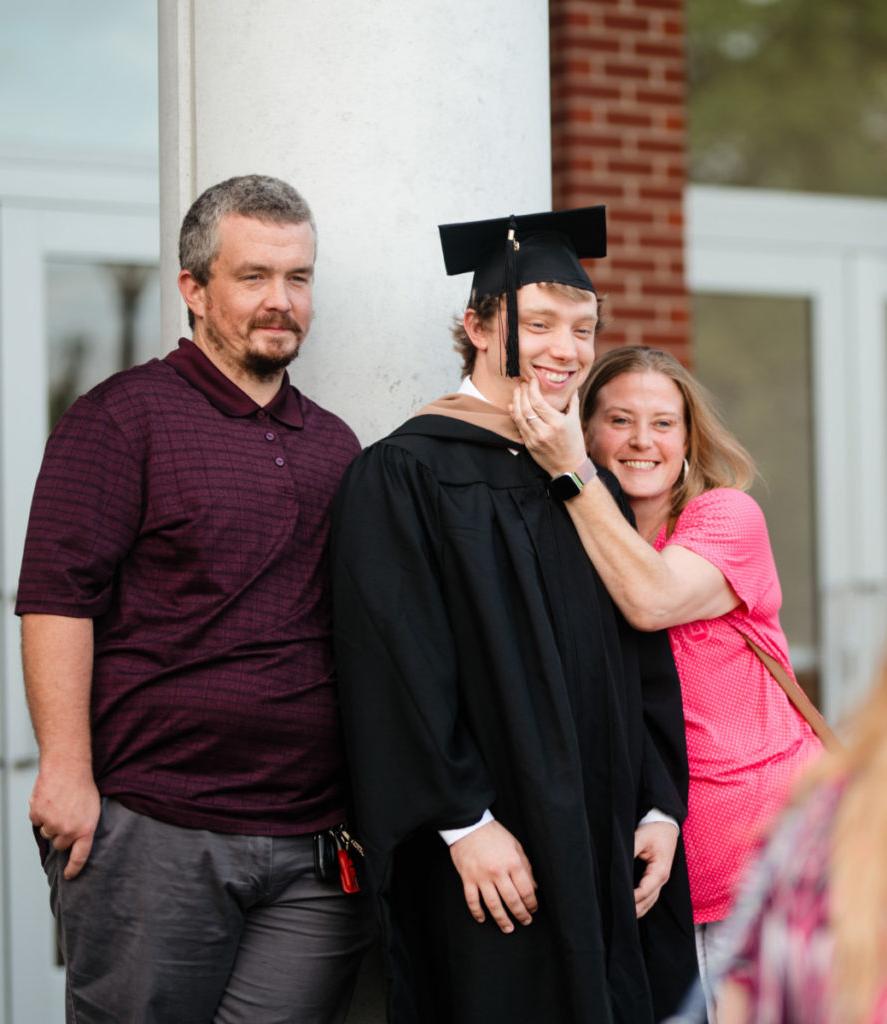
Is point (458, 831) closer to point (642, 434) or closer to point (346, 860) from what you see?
point (346, 860)

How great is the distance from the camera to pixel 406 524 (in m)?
2.70

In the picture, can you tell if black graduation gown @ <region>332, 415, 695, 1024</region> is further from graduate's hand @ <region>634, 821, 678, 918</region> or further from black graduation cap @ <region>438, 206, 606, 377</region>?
black graduation cap @ <region>438, 206, 606, 377</region>

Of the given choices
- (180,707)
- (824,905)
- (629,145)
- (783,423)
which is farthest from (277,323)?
(783,423)

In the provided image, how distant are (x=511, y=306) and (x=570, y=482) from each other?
36cm

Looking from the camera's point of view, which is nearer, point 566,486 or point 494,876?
point 494,876

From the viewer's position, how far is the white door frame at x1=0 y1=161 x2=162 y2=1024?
4582 mm

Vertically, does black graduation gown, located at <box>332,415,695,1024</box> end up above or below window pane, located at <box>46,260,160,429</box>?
below

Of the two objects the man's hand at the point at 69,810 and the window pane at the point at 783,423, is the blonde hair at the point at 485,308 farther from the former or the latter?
the window pane at the point at 783,423

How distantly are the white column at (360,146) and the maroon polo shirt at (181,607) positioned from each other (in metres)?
0.56

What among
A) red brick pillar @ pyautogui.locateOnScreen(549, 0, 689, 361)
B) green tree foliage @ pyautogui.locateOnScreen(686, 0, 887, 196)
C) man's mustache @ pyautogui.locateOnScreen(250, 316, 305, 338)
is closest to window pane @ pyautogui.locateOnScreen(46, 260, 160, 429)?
red brick pillar @ pyautogui.locateOnScreen(549, 0, 689, 361)

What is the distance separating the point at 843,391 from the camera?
669 centimetres

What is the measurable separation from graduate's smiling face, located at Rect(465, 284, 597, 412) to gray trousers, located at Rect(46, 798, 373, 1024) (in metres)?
0.95

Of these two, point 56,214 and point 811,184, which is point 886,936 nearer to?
point 56,214

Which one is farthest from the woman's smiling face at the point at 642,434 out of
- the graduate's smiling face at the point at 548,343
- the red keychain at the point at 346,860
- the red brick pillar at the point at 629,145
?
the red brick pillar at the point at 629,145
